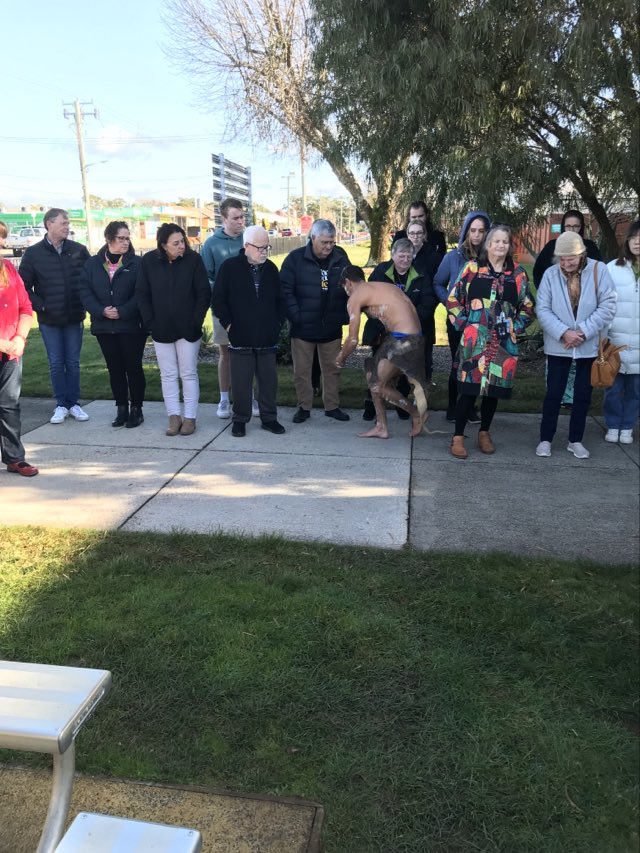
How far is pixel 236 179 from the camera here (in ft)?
51.4

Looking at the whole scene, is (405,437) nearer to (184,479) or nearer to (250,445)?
(250,445)

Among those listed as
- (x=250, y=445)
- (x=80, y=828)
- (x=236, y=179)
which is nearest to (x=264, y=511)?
(x=250, y=445)

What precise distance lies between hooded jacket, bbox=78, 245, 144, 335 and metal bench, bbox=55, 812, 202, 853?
5145 mm

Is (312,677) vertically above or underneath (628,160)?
underneath

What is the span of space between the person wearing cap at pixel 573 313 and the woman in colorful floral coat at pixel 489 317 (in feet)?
0.81

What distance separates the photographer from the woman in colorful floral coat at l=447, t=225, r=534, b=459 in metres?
5.65

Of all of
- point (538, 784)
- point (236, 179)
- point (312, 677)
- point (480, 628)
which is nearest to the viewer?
point (538, 784)

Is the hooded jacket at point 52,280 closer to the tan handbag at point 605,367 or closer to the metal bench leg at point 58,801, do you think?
the tan handbag at point 605,367

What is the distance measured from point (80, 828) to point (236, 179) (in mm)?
15301

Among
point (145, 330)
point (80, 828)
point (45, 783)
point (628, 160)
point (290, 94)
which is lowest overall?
point (45, 783)

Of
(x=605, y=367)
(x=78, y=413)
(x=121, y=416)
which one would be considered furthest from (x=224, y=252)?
(x=605, y=367)

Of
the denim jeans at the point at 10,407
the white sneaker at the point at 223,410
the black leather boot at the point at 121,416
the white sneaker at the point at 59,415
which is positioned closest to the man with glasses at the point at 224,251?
the white sneaker at the point at 223,410

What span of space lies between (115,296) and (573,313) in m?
3.97

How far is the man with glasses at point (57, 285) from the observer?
259 inches
